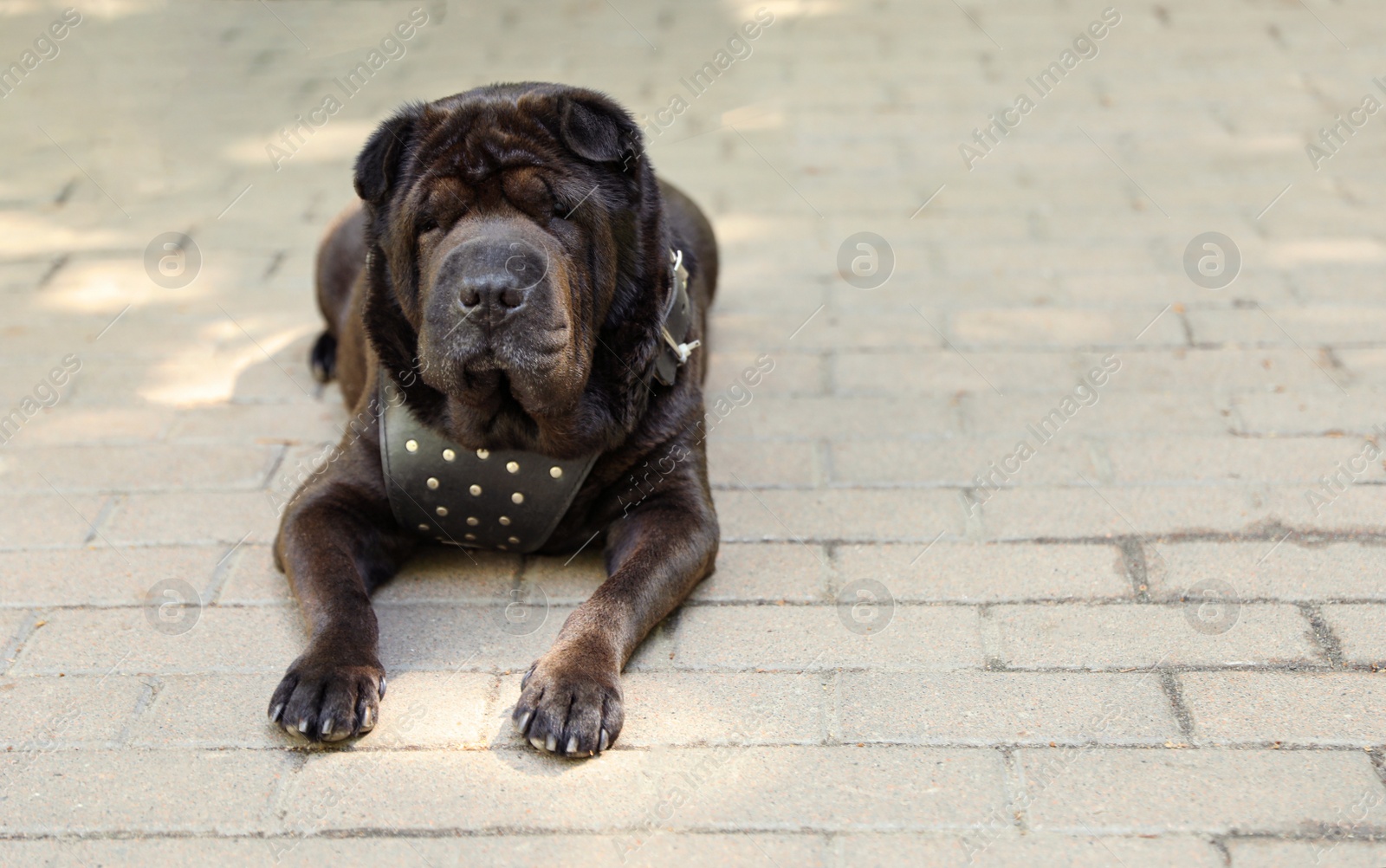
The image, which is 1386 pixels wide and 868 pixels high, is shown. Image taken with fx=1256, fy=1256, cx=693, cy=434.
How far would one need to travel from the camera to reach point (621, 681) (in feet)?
9.37

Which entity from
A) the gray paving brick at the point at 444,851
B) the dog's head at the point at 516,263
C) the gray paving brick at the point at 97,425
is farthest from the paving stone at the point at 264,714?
Result: the gray paving brick at the point at 97,425

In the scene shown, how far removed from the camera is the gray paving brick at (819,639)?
9.55ft

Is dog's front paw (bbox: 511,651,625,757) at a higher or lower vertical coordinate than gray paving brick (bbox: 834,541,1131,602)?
higher

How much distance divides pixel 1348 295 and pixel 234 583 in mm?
4008

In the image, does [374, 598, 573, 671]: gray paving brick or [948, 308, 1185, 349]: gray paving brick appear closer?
[374, 598, 573, 671]: gray paving brick

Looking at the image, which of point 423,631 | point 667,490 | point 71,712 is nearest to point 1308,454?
point 667,490

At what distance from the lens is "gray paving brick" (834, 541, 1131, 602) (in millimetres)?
3158

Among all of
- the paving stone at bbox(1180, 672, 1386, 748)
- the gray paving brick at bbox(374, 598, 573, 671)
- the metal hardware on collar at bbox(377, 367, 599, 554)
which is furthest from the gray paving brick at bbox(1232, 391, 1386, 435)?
the gray paving brick at bbox(374, 598, 573, 671)

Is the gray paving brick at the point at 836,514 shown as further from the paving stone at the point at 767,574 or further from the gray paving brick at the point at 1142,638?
the gray paving brick at the point at 1142,638

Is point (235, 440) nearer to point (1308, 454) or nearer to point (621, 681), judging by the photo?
point (621, 681)

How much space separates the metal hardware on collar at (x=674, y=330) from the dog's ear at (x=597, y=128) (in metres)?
0.37

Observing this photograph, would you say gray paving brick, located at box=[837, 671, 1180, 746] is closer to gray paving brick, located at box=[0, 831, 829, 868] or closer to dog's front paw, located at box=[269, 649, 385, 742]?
gray paving brick, located at box=[0, 831, 829, 868]

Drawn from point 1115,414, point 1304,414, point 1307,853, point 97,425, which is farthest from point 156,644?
point 1304,414

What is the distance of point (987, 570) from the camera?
3264 millimetres
